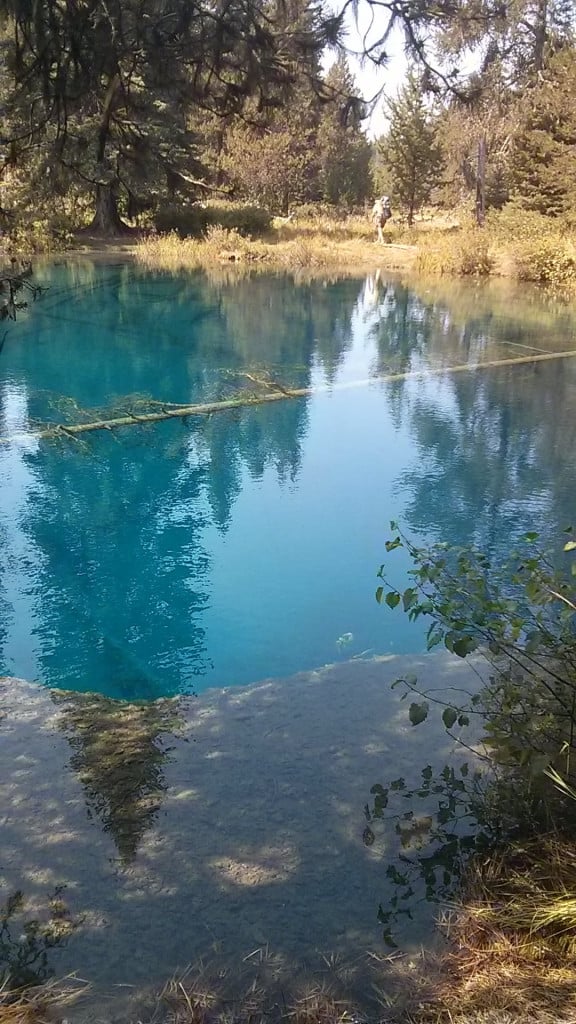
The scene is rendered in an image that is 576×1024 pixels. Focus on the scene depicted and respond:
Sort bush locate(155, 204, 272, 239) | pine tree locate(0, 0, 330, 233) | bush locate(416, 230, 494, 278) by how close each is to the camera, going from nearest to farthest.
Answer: pine tree locate(0, 0, 330, 233) → bush locate(416, 230, 494, 278) → bush locate(155, 204, 272, 239)

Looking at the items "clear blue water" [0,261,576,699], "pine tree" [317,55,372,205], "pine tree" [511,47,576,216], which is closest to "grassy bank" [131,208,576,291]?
"pine tree" [511,47,576,216]

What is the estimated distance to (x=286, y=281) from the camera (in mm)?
16281

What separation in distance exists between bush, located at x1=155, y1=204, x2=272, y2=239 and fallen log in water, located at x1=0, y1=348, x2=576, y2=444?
13173mm

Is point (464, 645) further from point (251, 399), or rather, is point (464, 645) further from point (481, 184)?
point (481, 184)

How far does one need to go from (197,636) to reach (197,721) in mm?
833

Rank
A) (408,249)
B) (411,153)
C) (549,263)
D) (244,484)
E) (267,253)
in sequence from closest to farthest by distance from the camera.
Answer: (244,484), (549,263), (267,253), (408,249), (411,153)

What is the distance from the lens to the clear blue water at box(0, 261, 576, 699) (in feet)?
13.1

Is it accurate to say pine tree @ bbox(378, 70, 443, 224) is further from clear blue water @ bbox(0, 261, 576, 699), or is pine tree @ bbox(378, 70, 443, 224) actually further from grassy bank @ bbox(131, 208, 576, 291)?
clear blue water @ bbox(0, 261, 576, 699)

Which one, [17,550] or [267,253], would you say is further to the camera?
[267,253]

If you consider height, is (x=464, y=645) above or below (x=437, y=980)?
above

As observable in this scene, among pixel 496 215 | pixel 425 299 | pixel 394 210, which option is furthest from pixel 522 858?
pixel 394 210

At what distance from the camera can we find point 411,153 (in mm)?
26578

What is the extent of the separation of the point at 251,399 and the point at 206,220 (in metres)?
15.5

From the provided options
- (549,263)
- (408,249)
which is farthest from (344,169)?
(549,263)
